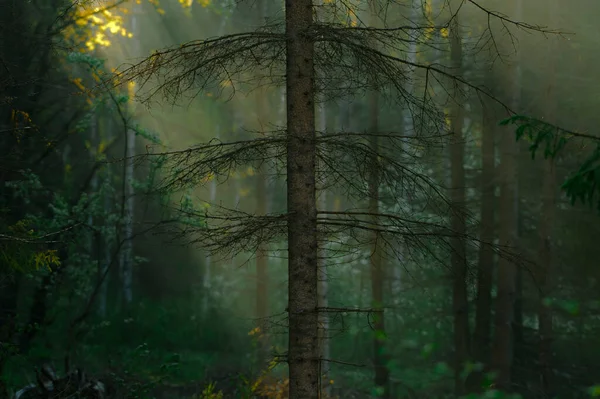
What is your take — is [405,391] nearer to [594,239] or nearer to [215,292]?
[594,239]

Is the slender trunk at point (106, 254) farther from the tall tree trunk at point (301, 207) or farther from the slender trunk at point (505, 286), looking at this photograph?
the tall tree trunk at point (301, 207)

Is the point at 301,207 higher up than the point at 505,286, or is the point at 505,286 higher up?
the point at 301,207

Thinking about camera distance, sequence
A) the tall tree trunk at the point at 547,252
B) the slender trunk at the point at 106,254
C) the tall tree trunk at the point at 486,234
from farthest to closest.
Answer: the slender trunk at the point at 106,254 → the tall tree trunk at the point at 486,234 → the tall tree trunk at the point at 547,252

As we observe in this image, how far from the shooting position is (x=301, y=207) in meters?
6.29

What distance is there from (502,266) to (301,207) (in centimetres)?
868

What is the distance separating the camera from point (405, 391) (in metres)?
16.2

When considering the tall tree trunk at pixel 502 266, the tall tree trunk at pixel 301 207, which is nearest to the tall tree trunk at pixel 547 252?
the tall tree trunk at pixel 502 266

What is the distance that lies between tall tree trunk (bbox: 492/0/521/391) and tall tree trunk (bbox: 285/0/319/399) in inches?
337

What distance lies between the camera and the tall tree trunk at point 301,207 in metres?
6.18

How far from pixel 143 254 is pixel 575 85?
15.5 m

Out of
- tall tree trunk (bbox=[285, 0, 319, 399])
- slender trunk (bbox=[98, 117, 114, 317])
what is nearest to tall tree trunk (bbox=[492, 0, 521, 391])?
tall tree trunk (bbox=[285, 0, 319, 399])

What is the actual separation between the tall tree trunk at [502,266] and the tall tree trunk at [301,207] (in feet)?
28.1

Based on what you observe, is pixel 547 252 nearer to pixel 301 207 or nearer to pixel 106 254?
pixel 301 207

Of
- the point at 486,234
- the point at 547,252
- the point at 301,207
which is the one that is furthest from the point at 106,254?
the point at 301,207
